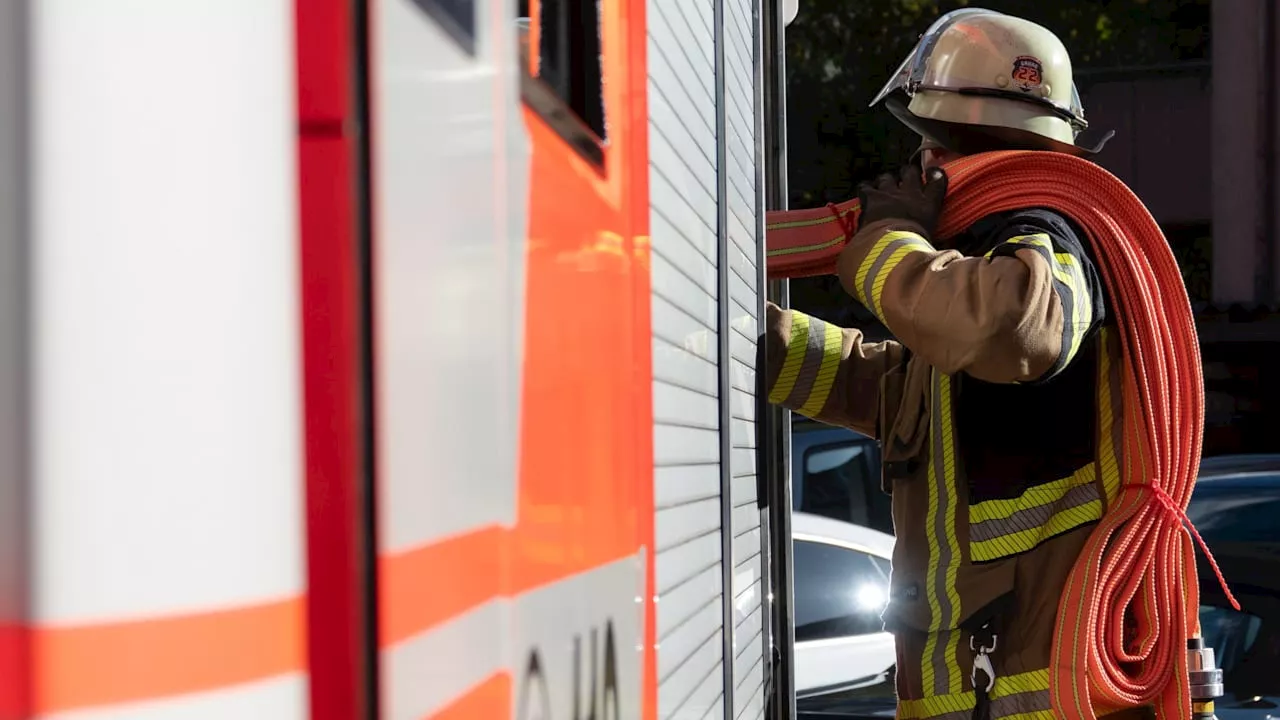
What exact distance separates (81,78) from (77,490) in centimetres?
20

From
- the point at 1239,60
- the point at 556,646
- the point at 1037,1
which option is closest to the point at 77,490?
the point at 556,646

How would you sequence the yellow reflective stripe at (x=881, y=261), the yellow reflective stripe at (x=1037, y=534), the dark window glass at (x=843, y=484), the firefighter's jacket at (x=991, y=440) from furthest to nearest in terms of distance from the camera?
the dark window glass at (x=843, y=484) < the yellow reflective stripe at (x=1037, y=534) < the yellow reflective stripe at (x=881, y=261) < the firefighter's jacket at (x=991, y=440)

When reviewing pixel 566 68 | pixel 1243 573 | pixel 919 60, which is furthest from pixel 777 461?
pixel 566 68

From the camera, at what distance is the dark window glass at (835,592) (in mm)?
5402

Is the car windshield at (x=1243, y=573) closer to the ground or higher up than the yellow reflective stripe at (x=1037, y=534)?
closer to the ground

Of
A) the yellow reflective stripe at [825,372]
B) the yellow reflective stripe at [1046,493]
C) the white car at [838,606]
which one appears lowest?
the white car at [838,606]

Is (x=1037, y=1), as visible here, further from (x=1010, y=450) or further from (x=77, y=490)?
(x=77, y=490)

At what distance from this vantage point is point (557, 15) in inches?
59.6

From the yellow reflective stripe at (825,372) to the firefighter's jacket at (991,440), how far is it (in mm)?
188

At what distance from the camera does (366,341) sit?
92 centimetres

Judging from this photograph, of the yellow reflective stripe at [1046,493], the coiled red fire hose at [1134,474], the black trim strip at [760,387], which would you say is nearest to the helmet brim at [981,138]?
the coiled red fire hose at [1134,474]

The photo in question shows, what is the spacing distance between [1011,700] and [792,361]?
0.89 meters

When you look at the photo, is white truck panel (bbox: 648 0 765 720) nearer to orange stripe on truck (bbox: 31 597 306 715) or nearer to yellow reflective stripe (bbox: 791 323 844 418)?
yellow reflective stripe (bbox: 791 323 844 418)

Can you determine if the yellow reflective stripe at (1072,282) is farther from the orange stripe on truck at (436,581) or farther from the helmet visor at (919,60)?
the orange stripe on truck at (436,581)
